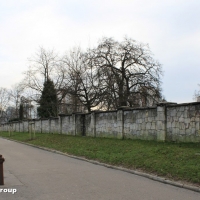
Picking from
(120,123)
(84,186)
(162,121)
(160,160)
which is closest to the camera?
(84,186)

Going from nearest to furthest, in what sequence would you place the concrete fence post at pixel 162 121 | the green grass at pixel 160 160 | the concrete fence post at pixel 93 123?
the green grass at pixel 160 160, the concrete fence post at pixel 162 121, the concrete fence post at pixel 93 123

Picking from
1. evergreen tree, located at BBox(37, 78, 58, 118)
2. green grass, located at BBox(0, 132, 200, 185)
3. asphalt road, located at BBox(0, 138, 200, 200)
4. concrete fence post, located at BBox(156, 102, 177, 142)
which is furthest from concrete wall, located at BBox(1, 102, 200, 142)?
evergreen tree, located at BBox(37, 78, 58, 118)

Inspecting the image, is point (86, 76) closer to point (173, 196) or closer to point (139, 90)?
point (139, 90)

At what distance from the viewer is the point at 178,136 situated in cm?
1344

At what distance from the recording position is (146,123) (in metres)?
15.7

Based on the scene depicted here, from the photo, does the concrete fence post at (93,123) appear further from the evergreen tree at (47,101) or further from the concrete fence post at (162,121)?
the evergreen tree at (47,101)

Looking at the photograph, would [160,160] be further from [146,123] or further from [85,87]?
[85,87]

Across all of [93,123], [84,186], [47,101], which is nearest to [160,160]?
[84,186]

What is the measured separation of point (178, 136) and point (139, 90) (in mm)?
19034

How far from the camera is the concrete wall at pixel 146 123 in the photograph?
42.4ft

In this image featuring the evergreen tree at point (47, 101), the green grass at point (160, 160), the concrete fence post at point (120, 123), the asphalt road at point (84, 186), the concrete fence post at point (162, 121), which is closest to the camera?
the asphalt road at point (84, 186)

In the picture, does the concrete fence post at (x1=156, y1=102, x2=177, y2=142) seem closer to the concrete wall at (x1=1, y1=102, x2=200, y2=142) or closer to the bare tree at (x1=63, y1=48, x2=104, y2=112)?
the concrete wall at (x1=1, y1=102, x2=200, y2=142)

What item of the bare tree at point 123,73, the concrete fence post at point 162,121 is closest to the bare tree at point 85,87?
the bare tree at point 123,73

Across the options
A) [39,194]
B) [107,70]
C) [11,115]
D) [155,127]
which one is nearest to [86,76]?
[107,70]
